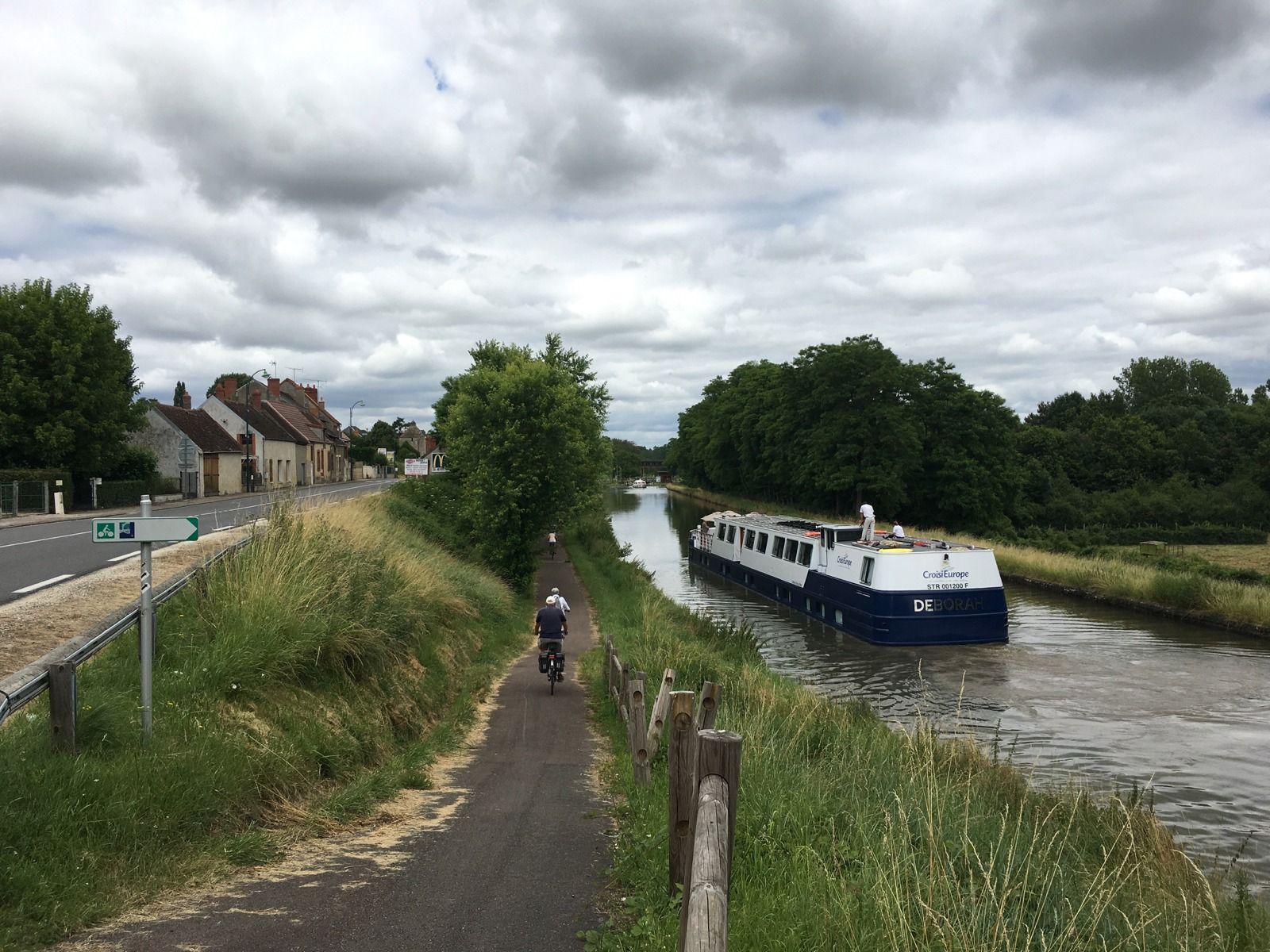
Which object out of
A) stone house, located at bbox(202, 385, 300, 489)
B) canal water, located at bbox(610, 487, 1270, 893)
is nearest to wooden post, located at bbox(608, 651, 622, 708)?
canal water, located at bbox(610, 487, 1270, 893)

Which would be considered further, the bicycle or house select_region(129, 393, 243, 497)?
house select_region(129, 393, 243, 497)

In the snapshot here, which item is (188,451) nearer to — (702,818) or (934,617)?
(934,617)

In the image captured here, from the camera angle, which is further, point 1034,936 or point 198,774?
point 198,774

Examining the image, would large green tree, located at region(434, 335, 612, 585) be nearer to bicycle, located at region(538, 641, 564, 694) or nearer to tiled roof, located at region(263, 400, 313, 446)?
bicycle, located at region(538, 641, 564, 694)

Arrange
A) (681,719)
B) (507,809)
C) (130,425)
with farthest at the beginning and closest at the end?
1. (130,425)
2. (507,809)
3. (681,719)

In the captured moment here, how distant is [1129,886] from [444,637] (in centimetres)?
1153

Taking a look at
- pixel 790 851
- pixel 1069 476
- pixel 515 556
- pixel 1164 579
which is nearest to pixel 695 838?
pixel 790 851

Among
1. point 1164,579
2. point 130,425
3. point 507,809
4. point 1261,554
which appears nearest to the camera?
point 507,809

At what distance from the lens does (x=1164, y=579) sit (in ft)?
104

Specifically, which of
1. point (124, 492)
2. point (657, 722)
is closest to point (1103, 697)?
point (657, 722)

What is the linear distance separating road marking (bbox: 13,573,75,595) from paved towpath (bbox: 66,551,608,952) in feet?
21.7

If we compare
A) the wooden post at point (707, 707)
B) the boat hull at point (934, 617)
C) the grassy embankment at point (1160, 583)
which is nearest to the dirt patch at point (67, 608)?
the wooden post at point (707, 707)

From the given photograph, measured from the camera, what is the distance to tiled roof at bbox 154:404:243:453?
51812 mm

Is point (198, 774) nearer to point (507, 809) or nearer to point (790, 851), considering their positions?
point (507, 809)
